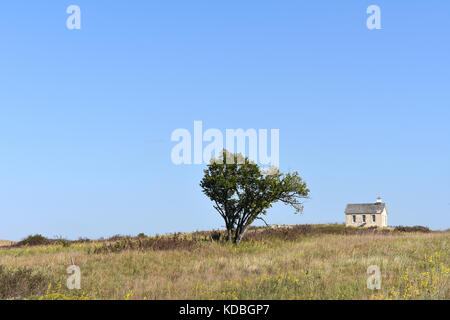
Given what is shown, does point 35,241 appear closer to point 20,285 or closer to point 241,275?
point 20,285

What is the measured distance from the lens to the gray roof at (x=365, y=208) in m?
63.0

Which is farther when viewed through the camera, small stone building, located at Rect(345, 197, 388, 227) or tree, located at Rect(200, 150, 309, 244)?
small stone building, located at Rect(345, 197, 388, 227)

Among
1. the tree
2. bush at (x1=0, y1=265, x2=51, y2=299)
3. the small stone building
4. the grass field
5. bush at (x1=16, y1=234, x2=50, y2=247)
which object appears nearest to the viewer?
the grass field

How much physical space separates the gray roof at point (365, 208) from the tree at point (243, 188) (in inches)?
1735

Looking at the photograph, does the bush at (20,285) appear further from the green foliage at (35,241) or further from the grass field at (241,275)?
the green foliage at (35,241)

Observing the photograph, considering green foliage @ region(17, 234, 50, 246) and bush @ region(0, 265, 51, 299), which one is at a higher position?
bush @ region(0, 265, 51, 299)

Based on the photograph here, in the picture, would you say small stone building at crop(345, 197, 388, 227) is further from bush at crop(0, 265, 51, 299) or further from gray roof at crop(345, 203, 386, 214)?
bush at crop(0, 265, 51, 299)

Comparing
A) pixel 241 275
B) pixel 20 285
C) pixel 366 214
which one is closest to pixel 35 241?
pixel 20 285

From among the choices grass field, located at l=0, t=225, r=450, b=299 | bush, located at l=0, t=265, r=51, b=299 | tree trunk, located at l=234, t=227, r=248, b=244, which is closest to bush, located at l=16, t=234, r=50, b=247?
grass field, located at l=0, t=225, r=450, b=299

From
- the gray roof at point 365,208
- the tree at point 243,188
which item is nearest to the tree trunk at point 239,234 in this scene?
the tree at point 243,188

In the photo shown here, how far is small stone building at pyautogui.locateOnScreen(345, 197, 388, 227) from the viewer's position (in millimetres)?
62500
